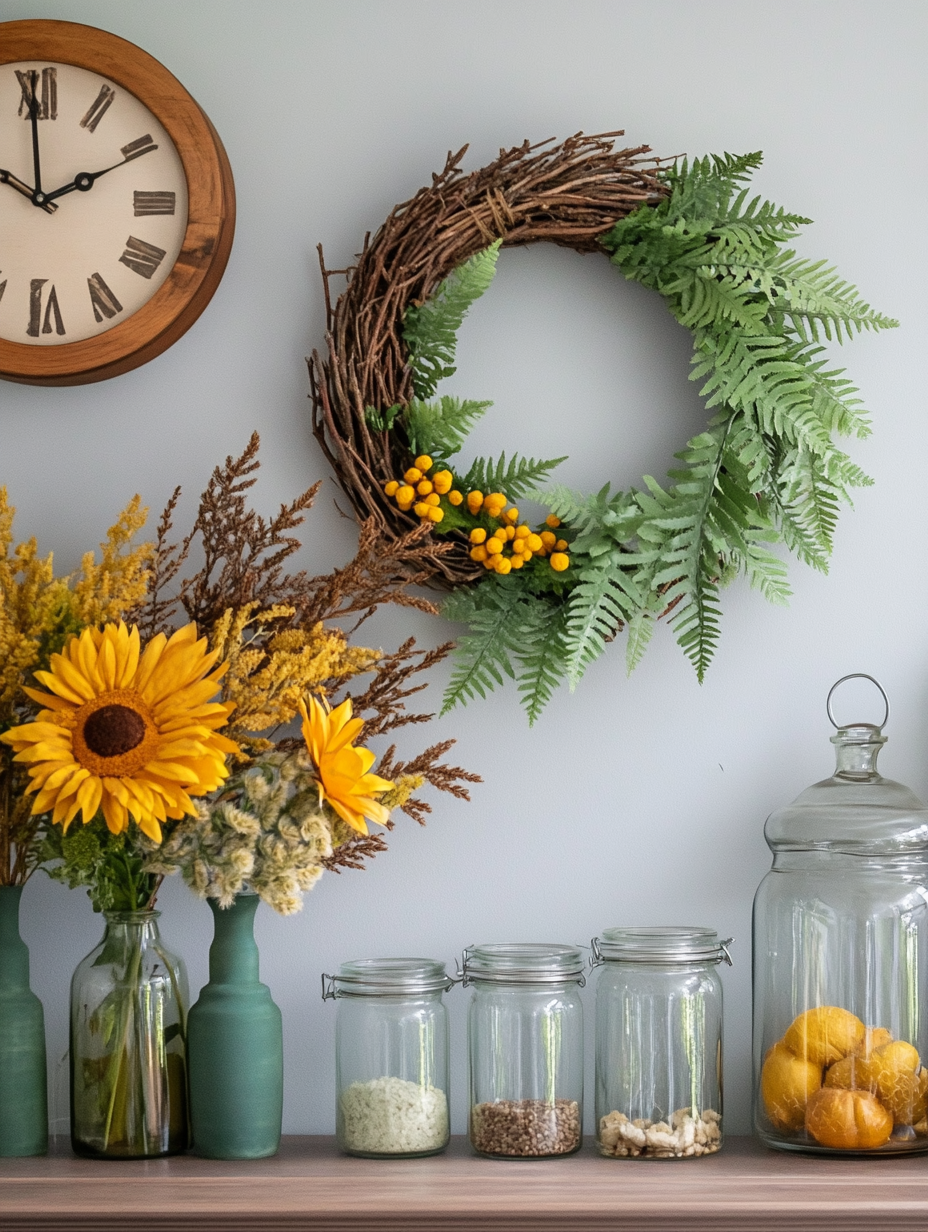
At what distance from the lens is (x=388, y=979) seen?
3.94ft

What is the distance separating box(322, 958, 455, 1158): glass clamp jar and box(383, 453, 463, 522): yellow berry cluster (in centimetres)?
47

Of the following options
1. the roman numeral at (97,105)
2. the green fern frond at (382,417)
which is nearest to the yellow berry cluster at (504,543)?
the green fern frond at (382,417)

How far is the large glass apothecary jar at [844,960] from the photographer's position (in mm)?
1157

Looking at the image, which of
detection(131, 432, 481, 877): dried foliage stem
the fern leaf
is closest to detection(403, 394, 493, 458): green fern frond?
detection(131, 432, 481, 877): dried foliage stem

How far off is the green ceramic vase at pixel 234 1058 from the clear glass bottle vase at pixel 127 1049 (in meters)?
0.03

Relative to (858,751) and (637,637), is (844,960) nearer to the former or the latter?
(858,751)

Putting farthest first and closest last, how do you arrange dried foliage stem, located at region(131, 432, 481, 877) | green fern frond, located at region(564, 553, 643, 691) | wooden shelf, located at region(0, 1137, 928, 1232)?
1. green fern frond, located at region(564, 553, 643, 691)
2. dried foliage stem, located at region(131, 432, 481, 877)
3. wooden shelf, located at region(0, 1137, 928, 1232)

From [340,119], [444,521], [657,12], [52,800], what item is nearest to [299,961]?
[52,800]

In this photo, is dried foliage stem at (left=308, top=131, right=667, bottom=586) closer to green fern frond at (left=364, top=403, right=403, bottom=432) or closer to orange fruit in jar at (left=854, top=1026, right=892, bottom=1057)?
green fern frond at (left=364, top=403, right=403, bottom=432)

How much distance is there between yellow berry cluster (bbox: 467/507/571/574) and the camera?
4.18 ft

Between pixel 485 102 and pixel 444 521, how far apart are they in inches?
20.3

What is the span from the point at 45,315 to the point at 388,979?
2.69 feet

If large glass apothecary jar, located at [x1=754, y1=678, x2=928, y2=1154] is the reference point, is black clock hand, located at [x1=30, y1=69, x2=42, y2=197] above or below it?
above

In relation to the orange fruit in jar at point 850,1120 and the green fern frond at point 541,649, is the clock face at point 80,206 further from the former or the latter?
the orange fruit in jar at point 850,1120
